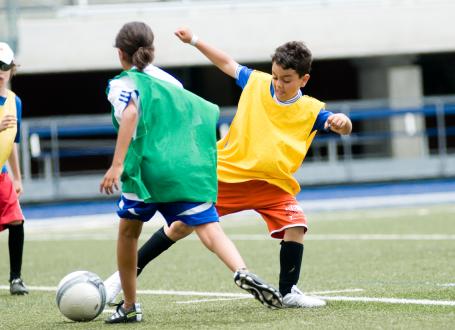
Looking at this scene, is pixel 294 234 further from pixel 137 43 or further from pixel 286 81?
pixel 137 43

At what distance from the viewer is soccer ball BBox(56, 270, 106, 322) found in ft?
21.9

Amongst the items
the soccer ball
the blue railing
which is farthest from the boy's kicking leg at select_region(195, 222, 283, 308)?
the blue railing

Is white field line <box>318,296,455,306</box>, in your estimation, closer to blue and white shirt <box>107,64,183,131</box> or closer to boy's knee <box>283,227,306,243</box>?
boy's knee <box>283,227,306,243</box>

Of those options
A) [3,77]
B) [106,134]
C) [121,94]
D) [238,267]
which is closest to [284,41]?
[106,134]

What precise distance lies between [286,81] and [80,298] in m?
1.80

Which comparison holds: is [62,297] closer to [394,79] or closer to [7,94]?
[7,94]

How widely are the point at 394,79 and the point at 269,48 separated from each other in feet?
11.3

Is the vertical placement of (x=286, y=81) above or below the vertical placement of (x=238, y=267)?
above

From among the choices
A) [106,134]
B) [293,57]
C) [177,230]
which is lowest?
[106,134]

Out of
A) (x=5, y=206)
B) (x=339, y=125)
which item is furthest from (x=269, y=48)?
(x=339, y=125)

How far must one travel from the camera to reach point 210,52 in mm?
7348

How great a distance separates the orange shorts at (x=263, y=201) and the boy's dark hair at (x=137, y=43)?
1.27 m

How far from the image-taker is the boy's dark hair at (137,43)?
6.30 metres

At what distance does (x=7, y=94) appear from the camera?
887cm
